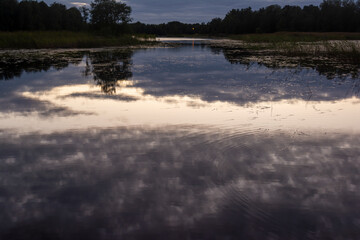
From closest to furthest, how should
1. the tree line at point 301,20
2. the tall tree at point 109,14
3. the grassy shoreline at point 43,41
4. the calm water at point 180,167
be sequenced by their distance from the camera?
1. the calm water at point 180,167
2. the grassy shoreline at point 43,41
3. the tall tree at point 109,14
4. the tree line at point 301,20

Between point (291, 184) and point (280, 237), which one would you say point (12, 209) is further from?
point (291, 184)

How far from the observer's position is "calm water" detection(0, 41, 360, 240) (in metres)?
2.66

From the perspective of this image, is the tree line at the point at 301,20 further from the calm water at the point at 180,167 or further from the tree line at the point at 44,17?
the calm water at the point at 180,167

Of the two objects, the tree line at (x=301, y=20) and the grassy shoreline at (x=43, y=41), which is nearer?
the grassy shoreline at (x=43, y=41)

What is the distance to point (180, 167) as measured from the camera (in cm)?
380

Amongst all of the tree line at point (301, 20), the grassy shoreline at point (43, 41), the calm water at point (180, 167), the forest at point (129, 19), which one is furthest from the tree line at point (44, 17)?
the calm water at point (180, 167)

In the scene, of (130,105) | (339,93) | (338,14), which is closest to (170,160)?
(130,105)

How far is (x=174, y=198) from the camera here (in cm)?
308

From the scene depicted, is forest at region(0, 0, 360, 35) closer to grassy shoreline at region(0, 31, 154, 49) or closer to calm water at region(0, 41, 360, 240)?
grassy shoreline at region(0, 31, 154, 49)

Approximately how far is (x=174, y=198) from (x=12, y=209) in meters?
1.53

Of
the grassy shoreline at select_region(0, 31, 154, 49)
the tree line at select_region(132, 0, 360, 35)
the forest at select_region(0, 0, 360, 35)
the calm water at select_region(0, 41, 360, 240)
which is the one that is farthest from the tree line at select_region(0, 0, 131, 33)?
the calm water at select_region(0, 41, 360, 240)

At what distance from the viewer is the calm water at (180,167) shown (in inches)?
105

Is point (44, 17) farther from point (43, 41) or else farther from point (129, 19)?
point (43, 41)

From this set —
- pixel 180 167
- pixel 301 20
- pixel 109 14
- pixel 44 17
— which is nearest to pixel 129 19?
pixel 109 14
